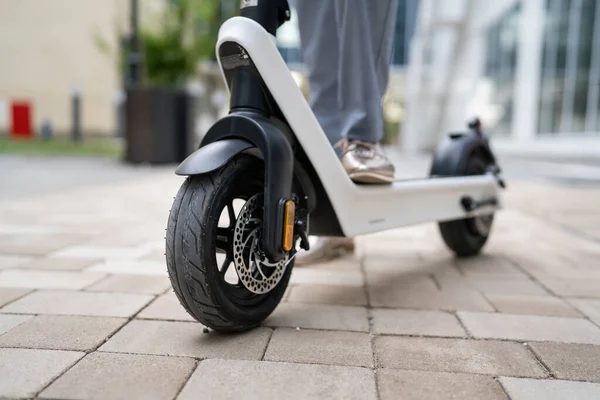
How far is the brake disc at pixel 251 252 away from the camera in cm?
144

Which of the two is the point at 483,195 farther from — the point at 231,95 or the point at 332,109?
the point at 231,95

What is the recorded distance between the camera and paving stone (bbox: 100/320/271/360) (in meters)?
1.37

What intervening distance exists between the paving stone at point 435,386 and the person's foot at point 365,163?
0.71 metres

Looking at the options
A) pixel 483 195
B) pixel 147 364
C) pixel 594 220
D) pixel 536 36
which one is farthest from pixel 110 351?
pixel 536 36

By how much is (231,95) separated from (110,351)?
0.74 m

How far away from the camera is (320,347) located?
4.68 ft

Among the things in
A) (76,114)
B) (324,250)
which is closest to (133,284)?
(324,250)

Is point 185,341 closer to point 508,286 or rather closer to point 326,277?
point 326,277

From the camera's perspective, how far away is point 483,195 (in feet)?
8.53

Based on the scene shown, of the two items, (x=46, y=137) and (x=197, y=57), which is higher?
(x=197, y=57)

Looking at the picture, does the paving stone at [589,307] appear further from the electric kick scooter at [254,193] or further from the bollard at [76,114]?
the bollard at [76,114]

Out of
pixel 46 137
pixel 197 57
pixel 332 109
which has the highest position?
pixel 197 57

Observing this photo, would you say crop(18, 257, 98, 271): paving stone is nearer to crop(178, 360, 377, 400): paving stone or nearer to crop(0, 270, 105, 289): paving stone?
crop(0, 270, 105, 289): paving stone

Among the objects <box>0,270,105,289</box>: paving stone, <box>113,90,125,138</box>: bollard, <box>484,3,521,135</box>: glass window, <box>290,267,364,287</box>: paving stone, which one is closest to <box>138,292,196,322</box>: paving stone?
<box>0,270,105,289</box>: paving stone
